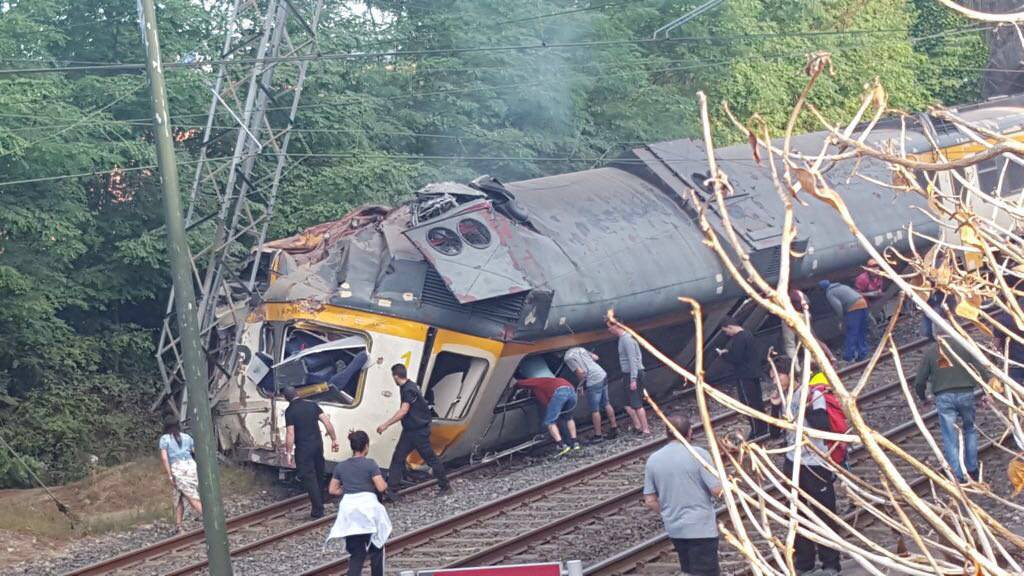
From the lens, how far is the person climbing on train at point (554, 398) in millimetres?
14500

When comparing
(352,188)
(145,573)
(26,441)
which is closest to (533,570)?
(145,573)

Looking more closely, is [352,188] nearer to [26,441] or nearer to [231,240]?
[231,240]

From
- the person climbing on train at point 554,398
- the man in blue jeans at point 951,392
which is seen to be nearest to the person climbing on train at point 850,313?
the person climbing on train at point 554,398

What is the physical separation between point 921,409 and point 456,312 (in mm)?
5860

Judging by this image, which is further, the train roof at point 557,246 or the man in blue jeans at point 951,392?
the train roof at point 557,246

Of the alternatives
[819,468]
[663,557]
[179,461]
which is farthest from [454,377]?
[819,468]

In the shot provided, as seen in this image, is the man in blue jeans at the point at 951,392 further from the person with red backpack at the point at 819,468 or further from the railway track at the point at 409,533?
the railway track at the point at 409,533

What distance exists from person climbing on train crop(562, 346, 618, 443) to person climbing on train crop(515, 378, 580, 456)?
24cm

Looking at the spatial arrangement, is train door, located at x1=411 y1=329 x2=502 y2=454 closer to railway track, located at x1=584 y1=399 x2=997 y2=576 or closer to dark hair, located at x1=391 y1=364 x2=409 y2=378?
dark hair, located at x1=391 y1=364 x2=409 y2=378

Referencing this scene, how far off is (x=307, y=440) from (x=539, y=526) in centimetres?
285

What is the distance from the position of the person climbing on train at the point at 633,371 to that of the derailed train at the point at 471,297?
240 mm

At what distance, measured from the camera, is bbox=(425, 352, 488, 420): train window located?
45.8ft

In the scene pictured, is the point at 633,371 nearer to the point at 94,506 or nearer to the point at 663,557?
the point at 663,557

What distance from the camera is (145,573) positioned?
472 inches
